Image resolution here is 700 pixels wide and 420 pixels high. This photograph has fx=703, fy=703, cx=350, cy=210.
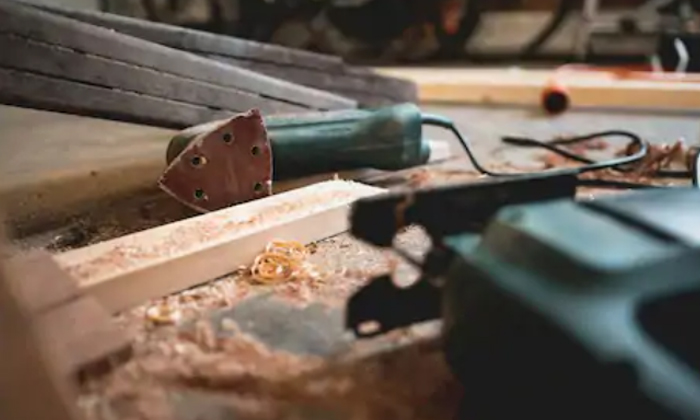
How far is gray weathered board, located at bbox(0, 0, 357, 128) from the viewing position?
1.00m

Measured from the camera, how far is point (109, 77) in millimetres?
1096

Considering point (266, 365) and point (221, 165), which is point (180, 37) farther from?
point (266, 365)

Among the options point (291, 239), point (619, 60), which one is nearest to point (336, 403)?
point (291, 239)

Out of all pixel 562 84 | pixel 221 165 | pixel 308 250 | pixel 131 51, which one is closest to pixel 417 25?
pixel 562 84

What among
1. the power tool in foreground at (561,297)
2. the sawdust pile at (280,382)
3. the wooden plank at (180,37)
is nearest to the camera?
the power tool in foreground at (561,297)

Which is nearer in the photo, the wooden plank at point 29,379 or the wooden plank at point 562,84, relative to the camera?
the wooden plank at point 29,379

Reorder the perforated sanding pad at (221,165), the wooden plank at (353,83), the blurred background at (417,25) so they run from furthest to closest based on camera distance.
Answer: the blurred background at (417,25), the wooden plank at (353,83), the perforated sanding pad at (221,165)

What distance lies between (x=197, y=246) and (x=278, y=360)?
20 cm

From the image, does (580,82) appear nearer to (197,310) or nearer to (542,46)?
(542,46)

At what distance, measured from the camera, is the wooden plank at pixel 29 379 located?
1.52ft

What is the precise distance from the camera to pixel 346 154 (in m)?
1.14

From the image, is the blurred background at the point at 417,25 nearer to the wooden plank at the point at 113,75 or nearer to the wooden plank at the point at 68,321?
the wooden plank at the point at 113,75

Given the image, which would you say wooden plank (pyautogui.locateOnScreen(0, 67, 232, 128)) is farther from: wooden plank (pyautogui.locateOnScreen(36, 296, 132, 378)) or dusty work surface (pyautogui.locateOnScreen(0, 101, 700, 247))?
wooden plank (pyautogui.locateOnScreen(36, 296, 132, 378))

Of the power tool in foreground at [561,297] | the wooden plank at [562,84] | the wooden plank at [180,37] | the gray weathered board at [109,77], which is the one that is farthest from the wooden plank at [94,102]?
the wooden plank at [562,84]
